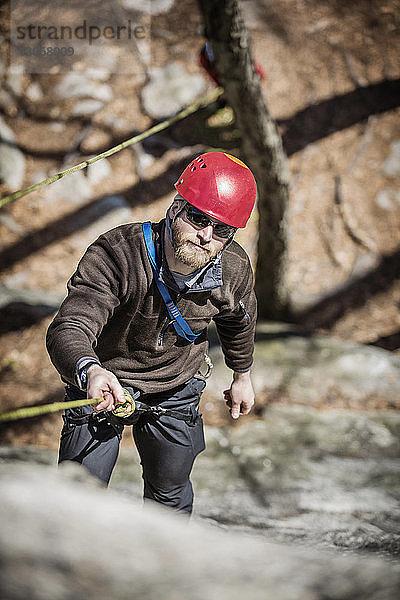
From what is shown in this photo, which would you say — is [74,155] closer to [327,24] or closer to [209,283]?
[327,24]

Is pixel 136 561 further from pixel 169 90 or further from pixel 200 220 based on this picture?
pixel 169 90

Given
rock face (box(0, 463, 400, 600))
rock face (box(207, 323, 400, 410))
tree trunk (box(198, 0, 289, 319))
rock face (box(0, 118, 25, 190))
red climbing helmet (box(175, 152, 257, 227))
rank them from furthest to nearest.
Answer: rock face (box(0, 118, 25, 190)), rock face (box(207, 323, 400, 410)), tree trunk (box(198, 0, 289, 319)), red climbing helmet (box(175, 152, 257, 227)), rock face (box(0, 463, 400, 600))

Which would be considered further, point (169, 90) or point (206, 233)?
point (169, 90)

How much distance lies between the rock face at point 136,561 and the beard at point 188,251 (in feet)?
4.39

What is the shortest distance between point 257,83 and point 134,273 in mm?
2443

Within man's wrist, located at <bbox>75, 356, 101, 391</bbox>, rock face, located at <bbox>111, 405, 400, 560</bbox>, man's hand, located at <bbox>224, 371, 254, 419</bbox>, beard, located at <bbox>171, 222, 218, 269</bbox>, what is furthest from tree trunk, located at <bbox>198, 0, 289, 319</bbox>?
man's wrist, located at <bbox>75, 356, 101, 391</bbox>

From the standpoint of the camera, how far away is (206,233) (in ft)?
8.07

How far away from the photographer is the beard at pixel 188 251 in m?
2.44

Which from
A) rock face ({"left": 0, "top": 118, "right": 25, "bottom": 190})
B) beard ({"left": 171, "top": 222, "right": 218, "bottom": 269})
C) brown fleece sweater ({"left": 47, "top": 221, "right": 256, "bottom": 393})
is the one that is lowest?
rock face ({"left": 0, "top": 118, "right": 25, "bottom": 190})

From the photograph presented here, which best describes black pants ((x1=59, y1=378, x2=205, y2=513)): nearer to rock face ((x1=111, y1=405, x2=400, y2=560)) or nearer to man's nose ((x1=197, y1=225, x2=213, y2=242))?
man's nose ((x1=197, y1=225, x2=213, y2=242))

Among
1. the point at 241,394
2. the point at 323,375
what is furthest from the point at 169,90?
the point at 241,394

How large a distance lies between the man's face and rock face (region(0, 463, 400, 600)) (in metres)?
1.34

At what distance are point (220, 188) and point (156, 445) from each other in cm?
122

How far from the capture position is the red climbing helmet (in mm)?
2461
